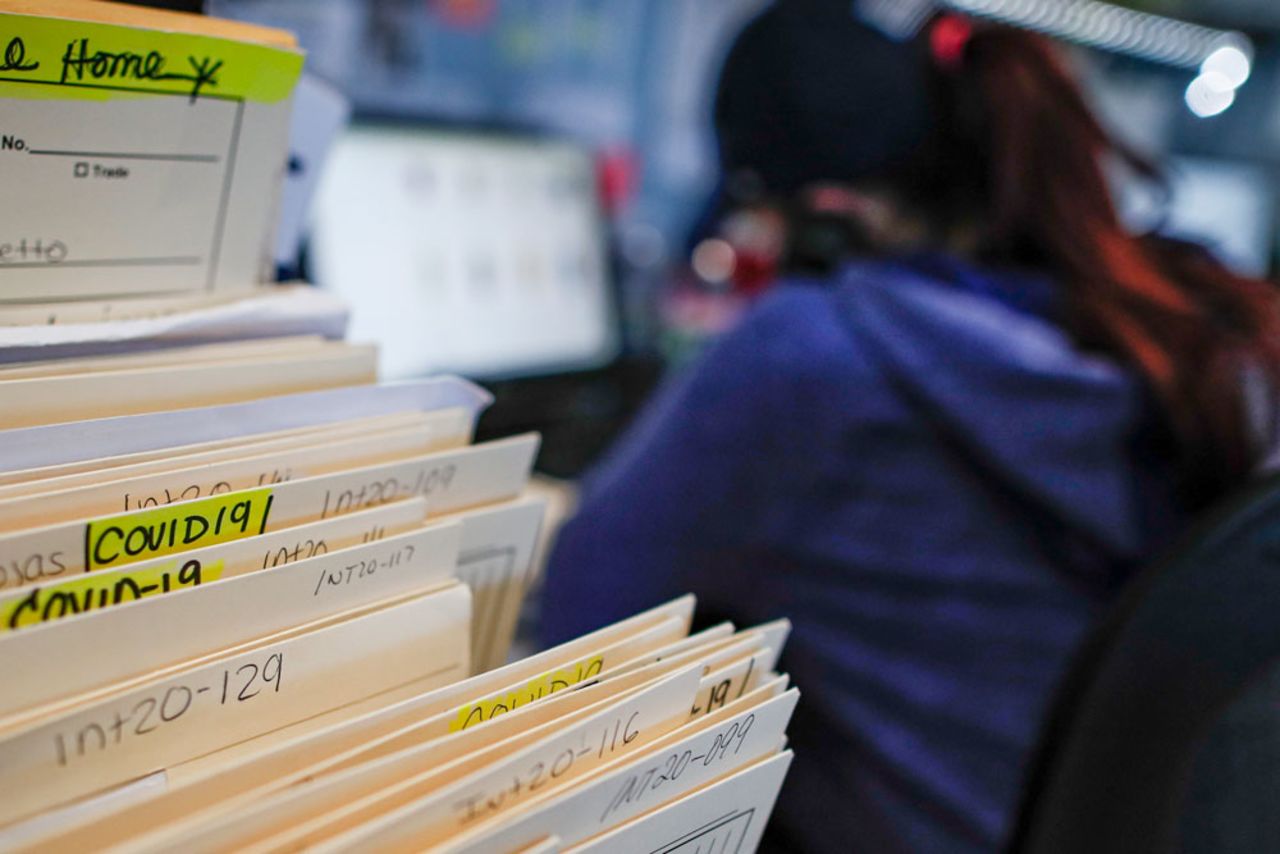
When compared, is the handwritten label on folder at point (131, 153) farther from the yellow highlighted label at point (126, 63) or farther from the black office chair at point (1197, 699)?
the black office chair at point (1197, 699)

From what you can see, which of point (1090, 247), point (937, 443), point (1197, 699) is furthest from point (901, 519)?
point (1197, 699)

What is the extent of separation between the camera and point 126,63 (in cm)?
33

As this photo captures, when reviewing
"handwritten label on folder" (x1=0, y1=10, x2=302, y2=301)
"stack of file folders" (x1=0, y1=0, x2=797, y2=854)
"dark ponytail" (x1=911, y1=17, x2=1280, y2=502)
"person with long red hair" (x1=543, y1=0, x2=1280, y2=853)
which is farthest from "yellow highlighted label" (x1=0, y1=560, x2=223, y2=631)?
"dark ponytail" (x1=911, y1=17, x2=1280, y2=502)

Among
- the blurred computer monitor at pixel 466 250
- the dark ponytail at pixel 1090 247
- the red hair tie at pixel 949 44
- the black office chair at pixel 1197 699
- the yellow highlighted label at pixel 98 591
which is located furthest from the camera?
the blurred computer monitor at pixel 466 250

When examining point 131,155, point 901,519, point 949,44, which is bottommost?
point 901,519

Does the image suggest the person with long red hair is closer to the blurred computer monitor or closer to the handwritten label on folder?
the blurred computer monitor

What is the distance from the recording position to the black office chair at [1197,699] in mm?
421

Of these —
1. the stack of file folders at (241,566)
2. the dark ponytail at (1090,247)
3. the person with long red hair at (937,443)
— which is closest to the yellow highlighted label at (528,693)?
the stack of file folders at (241,566)

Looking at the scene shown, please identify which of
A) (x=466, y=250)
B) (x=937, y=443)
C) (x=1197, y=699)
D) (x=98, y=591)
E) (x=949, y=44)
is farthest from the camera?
(x=466, y=250)

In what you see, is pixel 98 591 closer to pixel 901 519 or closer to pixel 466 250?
pixel 901 519

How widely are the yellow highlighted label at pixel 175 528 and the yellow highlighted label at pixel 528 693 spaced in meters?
0.09

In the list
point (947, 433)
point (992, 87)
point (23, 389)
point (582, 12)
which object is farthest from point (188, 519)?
point (582, 12)

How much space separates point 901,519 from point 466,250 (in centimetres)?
70

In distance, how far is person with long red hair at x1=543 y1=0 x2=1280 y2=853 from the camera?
784 mm
